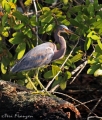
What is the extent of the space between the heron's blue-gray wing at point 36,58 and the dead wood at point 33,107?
1.63 feet

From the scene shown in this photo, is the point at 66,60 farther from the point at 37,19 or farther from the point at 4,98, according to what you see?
the point at 4,98

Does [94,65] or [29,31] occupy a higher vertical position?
[29,31]

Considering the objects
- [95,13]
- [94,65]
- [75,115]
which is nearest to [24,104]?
[75,115]

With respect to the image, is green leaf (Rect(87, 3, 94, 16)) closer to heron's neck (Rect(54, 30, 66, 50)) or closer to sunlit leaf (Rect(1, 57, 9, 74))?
heron's neck (Rect(54, 30, 66, 50))

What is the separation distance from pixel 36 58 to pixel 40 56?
3.2 inches

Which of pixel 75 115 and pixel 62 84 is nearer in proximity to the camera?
pixel 75 115

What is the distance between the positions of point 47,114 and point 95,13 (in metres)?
1.40

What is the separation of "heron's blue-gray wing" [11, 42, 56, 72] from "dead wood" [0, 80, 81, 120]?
0.50 meters

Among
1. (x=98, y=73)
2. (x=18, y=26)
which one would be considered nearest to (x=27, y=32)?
(x=18, y=26)

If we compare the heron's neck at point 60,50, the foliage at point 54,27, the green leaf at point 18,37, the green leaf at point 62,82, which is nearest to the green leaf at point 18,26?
the foliage at point 54,27

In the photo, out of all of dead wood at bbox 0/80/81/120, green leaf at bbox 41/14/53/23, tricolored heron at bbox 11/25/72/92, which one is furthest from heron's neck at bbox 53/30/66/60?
dead wood at bbox 0/80/81/120

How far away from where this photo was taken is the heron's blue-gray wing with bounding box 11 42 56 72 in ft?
13.7

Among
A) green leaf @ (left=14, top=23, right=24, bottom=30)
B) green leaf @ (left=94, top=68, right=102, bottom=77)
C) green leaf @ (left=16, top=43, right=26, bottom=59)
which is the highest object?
green leaf @ (left=14, top=23, right=24, bottom=30)

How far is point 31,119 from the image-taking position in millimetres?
3402
